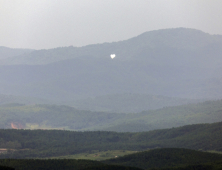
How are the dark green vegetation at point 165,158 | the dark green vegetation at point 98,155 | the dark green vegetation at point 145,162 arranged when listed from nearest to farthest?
the dark green vegetation at point 145,162, the dark green vegetation at point 165,158, the dark green vegetation at point 98,155

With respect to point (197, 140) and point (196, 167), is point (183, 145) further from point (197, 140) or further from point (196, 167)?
point (196, 167)

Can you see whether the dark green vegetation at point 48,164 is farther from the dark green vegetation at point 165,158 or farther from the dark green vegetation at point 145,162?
the dark green vegetation at point 165,158

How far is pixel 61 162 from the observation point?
5722 centimetres

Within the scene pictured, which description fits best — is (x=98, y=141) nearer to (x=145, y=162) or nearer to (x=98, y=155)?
(x=98, y=155)

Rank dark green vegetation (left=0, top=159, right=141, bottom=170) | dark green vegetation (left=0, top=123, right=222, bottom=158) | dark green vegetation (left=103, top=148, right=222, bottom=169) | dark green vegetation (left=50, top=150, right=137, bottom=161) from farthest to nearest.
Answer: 1. dark green vegetation (left=0, top=123, right=222, bottom=158)
2. dark green vegetation (left=50, top=150, right=137, bottom=161)
3. dark green vegetation (left=103, top=148, right=222, bottom=169)
4. dark green vegetation (left=0, top=159, right=141, bottom=170)

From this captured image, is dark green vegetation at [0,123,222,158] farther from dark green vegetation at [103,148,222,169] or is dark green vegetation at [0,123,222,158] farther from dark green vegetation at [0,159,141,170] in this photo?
dark green vegetation at [0,159,141,170]

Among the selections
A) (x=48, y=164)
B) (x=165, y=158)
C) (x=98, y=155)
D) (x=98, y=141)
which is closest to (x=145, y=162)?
(x=165, y=158)

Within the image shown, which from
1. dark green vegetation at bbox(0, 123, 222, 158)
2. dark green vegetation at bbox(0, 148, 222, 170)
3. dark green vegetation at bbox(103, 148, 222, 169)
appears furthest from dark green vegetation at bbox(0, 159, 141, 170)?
dark green vegetation at bbox(0, 123, 222, 158)

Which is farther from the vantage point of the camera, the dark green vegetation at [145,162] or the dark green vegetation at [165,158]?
the dark green vegetation at [165,158]

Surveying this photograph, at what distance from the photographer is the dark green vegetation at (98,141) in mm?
87938

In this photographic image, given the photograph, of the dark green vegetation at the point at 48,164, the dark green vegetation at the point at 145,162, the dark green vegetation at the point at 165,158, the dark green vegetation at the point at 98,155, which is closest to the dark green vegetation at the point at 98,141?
the dark green vegetation at the point at 98,155

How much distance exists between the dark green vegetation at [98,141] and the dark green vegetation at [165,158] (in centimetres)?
1746

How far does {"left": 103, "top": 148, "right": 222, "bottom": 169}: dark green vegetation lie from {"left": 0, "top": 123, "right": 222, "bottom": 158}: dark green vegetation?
17456 millimetres

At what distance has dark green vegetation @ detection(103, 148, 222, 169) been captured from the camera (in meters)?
58.6
